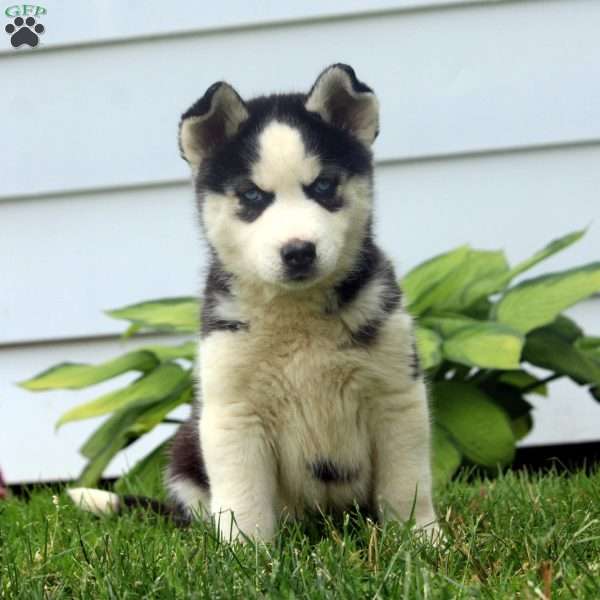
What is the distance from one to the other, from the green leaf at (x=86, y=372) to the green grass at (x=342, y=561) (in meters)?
1.58

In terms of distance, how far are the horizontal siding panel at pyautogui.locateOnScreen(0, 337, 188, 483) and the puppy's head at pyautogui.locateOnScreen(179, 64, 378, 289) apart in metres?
2.73

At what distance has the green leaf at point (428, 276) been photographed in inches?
205

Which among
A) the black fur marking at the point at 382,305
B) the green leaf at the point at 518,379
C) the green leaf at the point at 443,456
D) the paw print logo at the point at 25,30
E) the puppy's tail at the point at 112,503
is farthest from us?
the paw print logo at the point at 25,30

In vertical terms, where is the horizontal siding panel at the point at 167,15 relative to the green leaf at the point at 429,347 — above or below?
above

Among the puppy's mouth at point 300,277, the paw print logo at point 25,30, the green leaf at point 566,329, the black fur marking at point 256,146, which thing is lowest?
the green leaf at point 566,329

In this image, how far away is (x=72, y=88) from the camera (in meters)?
5.96

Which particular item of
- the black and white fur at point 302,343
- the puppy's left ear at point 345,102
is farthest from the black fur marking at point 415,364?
the puppy's left ear at point 345,102

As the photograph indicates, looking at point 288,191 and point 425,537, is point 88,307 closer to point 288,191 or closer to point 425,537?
point 288,191

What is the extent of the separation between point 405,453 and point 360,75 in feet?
9.68

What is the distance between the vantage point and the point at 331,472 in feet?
11.4

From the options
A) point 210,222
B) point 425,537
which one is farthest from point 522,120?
point 425,537

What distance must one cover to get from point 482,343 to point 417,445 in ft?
4.66

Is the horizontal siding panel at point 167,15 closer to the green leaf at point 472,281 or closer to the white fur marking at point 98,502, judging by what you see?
the green leaf at point 472,281

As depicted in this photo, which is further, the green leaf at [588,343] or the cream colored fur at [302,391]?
the green leaf at [588,343]
